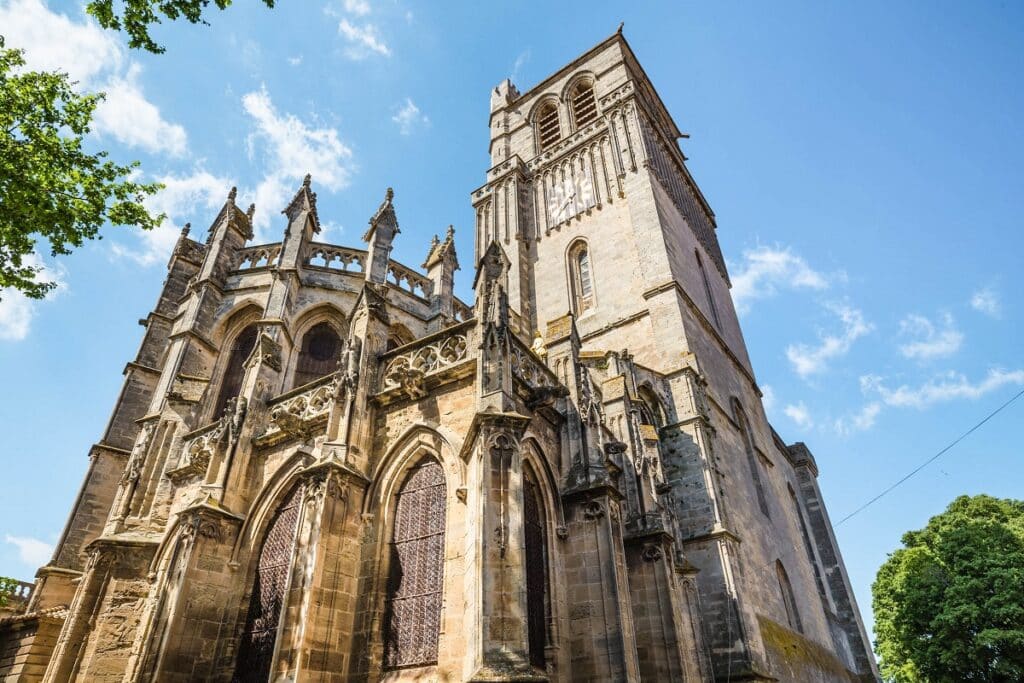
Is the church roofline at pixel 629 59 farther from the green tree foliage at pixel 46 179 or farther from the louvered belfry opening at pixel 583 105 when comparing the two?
the green tree foliage at pixel 46 179

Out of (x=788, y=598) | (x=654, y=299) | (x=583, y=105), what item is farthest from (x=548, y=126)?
(x=788, y=598)

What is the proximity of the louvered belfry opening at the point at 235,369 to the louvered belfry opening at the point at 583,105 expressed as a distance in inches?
680

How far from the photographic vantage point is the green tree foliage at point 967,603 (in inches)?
775

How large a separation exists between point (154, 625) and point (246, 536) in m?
1.64

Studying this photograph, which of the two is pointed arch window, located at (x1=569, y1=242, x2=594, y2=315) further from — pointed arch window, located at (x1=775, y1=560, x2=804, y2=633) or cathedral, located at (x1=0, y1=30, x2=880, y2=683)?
pointed arch window, located at (x1=775, y1=560, x2=804, y2=633)

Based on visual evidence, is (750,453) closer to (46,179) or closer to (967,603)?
(967,603)

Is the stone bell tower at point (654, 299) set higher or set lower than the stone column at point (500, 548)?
higher

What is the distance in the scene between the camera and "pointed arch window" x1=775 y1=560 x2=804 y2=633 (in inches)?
674

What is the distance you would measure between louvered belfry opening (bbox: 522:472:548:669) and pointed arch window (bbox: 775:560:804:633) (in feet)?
38.4

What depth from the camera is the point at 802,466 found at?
28.6 metres

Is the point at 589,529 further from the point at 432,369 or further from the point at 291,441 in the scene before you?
the point at 291,441

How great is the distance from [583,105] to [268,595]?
2550 cm

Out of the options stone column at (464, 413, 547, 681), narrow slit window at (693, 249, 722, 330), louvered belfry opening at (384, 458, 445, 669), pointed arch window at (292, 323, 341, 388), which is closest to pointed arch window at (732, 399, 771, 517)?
narrow slit window at (693, 249, 722, 330)

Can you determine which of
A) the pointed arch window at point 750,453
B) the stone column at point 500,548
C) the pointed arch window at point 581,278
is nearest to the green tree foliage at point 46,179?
the stone column at point 500,548
